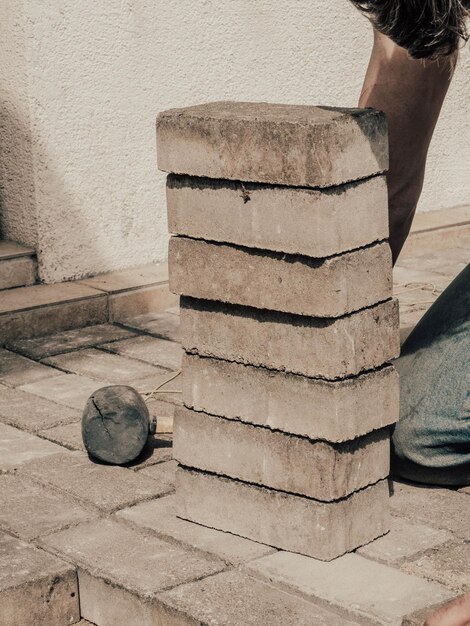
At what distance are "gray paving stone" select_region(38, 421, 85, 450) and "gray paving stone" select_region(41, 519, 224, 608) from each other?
25.7 inches

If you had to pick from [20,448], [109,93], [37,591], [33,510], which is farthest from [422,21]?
[109,93]

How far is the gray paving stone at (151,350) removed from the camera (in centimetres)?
488

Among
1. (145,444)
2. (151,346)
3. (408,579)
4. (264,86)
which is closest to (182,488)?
(145,444)

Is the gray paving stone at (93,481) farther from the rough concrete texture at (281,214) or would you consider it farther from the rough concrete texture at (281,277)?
the rough concrete texture at (281,214)

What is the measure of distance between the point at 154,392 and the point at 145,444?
2.24 feet

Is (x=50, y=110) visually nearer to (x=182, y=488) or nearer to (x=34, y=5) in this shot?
(x=34, y=5)

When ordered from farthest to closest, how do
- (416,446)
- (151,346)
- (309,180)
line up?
(151,346)
(416,446)
(309,180)

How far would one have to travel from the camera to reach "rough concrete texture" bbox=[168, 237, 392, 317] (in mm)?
2902

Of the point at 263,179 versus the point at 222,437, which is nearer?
the point at 263,179

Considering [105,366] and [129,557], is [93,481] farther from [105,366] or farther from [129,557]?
[105,366]

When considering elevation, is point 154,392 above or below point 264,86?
below

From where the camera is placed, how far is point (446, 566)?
301cm

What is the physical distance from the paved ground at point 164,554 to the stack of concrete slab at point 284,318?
11 centimetres

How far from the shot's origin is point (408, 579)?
2938 millimetres
